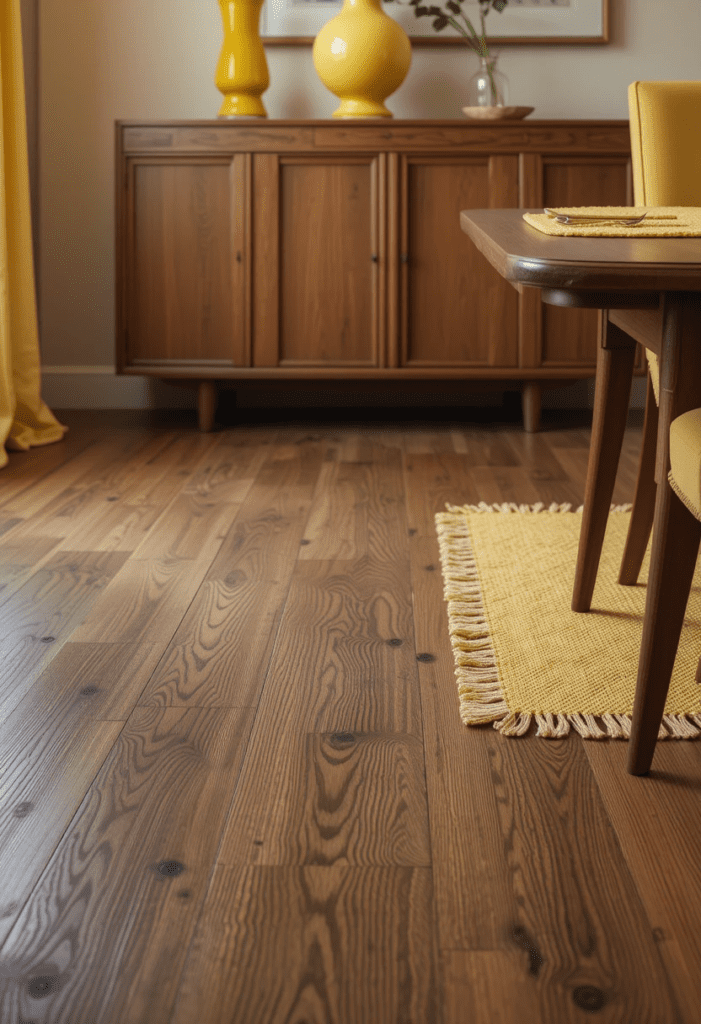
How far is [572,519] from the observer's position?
234 cm

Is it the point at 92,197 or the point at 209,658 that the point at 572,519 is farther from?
the point at 92,197

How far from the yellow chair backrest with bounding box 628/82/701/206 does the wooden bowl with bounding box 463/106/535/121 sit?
5.19 ft

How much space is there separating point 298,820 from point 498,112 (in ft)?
8.82

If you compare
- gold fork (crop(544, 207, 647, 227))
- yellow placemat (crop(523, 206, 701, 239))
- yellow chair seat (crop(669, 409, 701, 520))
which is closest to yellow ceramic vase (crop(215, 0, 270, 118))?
yellow placemat (crop(523, 206, 701, 239))

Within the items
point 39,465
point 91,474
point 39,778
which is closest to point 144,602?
point 39,778

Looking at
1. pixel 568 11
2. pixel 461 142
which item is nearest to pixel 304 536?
pixel 461 142

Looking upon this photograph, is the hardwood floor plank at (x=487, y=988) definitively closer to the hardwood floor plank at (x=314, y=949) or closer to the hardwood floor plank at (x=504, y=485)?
the hardwood floor plank at (x=314, y=949)

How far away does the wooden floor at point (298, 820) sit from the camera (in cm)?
90

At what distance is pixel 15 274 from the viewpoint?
3.13 metres

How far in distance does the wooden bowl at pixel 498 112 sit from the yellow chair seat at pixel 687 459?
2.36 meters

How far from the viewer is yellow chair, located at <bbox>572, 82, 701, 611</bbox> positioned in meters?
1.67

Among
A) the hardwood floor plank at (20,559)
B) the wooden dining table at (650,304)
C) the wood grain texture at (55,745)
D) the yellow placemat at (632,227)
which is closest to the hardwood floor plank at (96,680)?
the wood grain texture at (55,745)

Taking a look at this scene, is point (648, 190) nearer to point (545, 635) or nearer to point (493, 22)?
point (545, 635)

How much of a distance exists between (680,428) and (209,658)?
0.78 m
